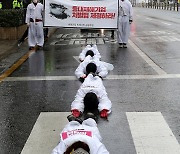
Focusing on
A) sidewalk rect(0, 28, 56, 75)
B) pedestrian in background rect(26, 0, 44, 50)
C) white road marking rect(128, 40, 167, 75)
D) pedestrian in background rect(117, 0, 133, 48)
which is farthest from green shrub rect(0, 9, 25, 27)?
white road marking rect(128, 40, 167, 75)

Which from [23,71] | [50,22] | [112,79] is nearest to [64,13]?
[50,22]

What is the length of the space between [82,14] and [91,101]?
A: 868 cm

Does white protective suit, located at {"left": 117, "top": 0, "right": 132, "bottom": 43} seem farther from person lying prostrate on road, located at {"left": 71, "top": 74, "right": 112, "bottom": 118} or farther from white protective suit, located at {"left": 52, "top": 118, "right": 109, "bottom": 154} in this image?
white protective suit, located at {"left": 52, "top": 118, "right": 109, "bottom": 154}

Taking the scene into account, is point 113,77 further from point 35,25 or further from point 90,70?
point 35,25

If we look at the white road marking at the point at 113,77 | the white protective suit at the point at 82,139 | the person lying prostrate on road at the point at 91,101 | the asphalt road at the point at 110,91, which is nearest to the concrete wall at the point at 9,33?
the asphalt road at the point at 110,91

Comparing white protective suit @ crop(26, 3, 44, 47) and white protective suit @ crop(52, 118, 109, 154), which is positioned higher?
white protective suit @ crop(26, 3, 44, 47)

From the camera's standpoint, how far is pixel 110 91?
7441mm

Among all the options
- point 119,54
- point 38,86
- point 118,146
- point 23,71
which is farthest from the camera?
point 119,54

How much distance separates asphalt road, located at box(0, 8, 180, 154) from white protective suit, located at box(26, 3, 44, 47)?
1000 millimetres

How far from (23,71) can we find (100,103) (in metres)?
3.90

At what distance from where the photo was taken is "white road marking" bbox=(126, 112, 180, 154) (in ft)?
15.2

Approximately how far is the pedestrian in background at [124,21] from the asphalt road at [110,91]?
981 mm

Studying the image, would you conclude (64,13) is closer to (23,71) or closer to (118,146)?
(23,71)

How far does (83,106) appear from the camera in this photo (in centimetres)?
608
